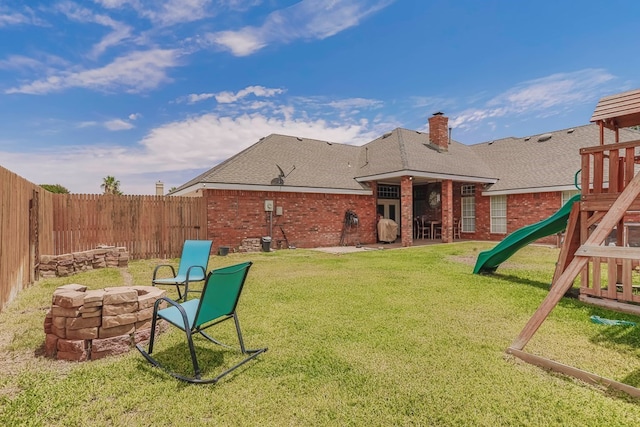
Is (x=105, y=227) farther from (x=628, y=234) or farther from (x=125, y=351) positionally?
(x=628, y=234)

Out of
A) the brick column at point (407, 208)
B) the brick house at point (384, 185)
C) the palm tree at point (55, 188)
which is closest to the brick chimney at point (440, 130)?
the brick house at point (384, 185)

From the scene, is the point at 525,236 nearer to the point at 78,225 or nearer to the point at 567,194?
the point at 567,194

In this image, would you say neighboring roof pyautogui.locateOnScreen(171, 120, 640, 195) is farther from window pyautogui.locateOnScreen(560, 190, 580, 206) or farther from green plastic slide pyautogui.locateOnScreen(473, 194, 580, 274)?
green plastic slide pyautogui.locateOnScreen(473, 194, 580, 274)

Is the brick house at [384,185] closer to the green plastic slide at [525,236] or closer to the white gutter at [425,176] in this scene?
the white gutter at [425,176]

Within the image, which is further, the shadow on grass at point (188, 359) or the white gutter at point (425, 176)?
the white gutter at point (425, 176)

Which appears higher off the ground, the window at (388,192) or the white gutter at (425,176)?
the white gutter at (425,176)

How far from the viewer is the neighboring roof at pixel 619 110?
6.07 metres

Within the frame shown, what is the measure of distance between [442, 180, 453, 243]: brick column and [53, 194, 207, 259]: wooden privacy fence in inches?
471

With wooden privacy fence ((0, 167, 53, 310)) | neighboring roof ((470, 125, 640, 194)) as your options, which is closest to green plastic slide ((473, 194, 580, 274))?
neighboring roof ((470, 125, 640, 194))

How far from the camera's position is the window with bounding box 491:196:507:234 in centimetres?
1750

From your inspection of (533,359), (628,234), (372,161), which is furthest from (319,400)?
(372,161)

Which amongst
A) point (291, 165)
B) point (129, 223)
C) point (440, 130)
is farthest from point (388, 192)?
point (129, 223)

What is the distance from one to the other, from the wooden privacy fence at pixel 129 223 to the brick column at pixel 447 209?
39.2 feet

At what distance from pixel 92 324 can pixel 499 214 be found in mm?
19013
